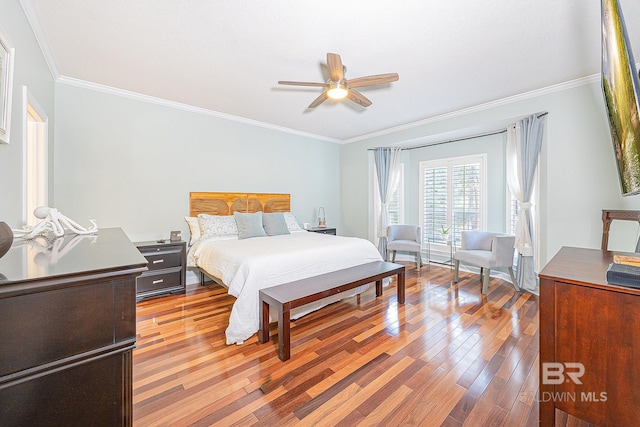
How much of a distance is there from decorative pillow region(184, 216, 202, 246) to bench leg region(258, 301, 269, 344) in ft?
6.44

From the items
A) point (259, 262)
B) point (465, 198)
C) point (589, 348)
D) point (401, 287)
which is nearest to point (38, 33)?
point (259, 262)

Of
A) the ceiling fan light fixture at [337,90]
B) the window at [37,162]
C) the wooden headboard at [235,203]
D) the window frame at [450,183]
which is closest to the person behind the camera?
the ceiling fan light fixture at [337,90]

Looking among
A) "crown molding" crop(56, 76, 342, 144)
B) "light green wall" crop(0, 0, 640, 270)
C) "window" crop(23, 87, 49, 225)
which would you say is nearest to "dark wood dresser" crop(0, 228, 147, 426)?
"light green wall" crop(0, 0, 640, 270)

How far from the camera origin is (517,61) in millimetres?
2729

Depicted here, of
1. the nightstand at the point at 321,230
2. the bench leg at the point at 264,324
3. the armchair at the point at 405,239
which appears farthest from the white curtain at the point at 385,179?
the bench leg at the point at 264,324

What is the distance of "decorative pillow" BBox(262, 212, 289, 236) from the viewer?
13.6ft

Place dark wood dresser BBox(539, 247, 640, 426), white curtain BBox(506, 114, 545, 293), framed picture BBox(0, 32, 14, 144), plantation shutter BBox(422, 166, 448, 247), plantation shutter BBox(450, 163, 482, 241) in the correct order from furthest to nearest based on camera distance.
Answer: plantation shutter BBox(422, 166, 448, 247), plantation shutter BBox(450, 163, 482, 241), white curtain BBox(506, 114, 545, 293), framed picture BBox(0, 32, 14, 144), dark wood dresser BBox(539, 247, 640, 426)

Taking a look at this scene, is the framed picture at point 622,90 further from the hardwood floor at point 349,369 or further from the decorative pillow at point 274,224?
the decorative pillow at point 274,224

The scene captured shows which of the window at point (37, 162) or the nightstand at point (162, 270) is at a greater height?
the window at point (37, 162)

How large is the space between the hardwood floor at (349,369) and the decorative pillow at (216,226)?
101 centimetres

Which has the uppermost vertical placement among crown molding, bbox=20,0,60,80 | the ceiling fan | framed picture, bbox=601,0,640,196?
crown molding, bbox=20,0,60,80

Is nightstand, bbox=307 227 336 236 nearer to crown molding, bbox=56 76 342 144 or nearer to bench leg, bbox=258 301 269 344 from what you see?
crown molding, bbox=56 76 342 144

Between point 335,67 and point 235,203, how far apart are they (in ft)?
9.39

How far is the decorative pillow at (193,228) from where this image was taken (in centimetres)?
387
